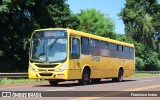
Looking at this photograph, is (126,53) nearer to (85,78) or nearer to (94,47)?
(94,47)

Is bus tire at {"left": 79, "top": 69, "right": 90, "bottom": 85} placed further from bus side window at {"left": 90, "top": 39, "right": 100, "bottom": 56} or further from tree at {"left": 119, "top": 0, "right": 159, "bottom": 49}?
tree at {"left": 119, "top": 0, "right": 159, "bottom": 49}

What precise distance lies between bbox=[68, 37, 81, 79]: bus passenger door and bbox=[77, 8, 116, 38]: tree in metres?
55.5

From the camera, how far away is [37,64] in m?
22.9

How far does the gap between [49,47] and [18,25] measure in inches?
636

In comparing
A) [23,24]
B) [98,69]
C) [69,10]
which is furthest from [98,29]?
[98,69]

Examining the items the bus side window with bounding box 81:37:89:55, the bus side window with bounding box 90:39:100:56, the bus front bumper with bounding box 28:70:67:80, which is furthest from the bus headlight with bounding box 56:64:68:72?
the bus side window with bounding box 90:39:100:56

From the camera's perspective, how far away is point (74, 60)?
23188 mm

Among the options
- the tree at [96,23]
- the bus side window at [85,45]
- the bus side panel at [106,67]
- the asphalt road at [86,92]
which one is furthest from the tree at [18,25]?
the tree at [96,23]

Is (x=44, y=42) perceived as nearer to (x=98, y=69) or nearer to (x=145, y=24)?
(x=98, y=69)

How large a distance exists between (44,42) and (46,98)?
8.45 meters

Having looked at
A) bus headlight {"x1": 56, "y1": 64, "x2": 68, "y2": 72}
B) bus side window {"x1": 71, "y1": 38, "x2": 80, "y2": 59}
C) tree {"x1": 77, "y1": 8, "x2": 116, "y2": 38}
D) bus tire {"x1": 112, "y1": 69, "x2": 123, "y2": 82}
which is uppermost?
tree {"x1": 77, "y1": 8, "x2": 116, "y2": 38}

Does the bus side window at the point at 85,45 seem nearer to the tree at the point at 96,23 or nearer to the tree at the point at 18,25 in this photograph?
the tree at the point at 18,25

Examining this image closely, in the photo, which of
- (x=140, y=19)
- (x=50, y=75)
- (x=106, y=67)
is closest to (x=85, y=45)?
→ (x=50, y=75)

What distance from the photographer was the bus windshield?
22.5 meters
